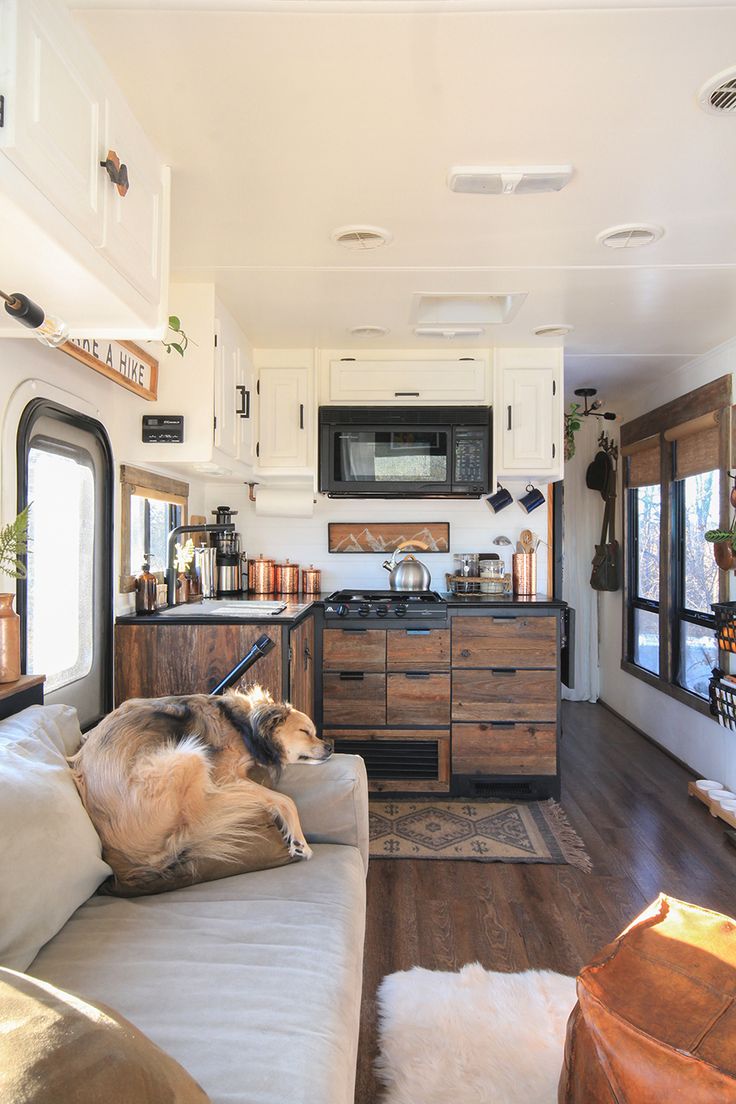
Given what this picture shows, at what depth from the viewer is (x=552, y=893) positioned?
2586mm

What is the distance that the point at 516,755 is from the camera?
3.52m

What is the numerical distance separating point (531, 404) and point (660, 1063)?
3.17m

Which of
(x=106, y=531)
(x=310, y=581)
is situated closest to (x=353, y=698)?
(x=310, y=581)

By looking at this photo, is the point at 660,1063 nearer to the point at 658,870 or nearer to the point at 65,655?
the point at 658,870

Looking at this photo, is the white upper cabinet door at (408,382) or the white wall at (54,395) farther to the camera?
the white upper cabinet door at (408,382)

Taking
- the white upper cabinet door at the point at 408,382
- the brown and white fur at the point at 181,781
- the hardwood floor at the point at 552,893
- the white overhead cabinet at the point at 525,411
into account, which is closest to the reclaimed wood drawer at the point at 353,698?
the hardwood floor at the point at 552,893

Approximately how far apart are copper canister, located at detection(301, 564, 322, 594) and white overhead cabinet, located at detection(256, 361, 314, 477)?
66cm

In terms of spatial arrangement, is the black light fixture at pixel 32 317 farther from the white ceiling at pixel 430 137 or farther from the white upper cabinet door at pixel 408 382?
the white upper cabinet door at pixel 408 382

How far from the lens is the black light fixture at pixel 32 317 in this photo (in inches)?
54.6

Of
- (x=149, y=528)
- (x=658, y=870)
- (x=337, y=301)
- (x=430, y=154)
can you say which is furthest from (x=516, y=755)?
(x=430, y=154)

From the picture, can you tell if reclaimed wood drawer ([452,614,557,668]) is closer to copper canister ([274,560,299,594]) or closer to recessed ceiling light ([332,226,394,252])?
copper canister ([274,560,299,594])

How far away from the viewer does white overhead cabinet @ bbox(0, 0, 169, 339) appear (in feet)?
3.66

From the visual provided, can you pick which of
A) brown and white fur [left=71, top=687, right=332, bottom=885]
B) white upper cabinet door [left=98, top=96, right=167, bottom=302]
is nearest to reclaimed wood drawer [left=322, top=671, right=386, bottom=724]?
brown and white fur [left=71, top=687, right=332, bottom=885]

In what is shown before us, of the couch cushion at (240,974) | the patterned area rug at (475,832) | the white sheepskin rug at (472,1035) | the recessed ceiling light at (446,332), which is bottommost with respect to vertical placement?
the patterned area rug at (475,832)
